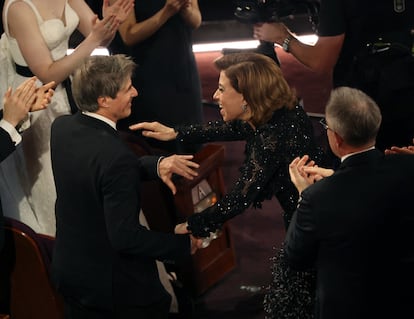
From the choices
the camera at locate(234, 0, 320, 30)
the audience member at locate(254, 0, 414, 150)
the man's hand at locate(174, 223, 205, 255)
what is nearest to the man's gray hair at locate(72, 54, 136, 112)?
the man's hand at locate(174, 223, 205, 255)

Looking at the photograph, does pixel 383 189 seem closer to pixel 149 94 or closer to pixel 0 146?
pixel 0 146

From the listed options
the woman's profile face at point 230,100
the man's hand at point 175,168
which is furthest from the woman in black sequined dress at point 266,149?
the man's hand at point 175,168

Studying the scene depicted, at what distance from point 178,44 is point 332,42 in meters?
0.99

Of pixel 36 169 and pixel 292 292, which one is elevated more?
pixel 36 169

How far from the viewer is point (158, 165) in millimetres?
2678

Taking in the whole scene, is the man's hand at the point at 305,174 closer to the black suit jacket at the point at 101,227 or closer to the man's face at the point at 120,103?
the black suit jacket at the point at 101,227

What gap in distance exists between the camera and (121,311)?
2.49 metres

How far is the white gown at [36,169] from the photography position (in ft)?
10.6

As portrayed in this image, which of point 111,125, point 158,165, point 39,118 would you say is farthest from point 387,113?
point 39,118

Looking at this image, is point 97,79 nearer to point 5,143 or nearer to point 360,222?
point 5,143

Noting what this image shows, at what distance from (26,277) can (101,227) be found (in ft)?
1.62

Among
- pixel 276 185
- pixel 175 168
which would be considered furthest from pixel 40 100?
pixel 276 185

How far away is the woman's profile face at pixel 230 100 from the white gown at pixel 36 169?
860 mm

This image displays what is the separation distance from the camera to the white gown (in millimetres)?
3221
